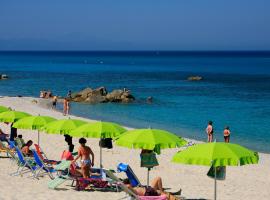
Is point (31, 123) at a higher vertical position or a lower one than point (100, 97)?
lower

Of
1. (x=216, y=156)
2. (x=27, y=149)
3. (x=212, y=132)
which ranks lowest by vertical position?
(x=27, y=149)

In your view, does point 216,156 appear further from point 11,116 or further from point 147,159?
point 11,116

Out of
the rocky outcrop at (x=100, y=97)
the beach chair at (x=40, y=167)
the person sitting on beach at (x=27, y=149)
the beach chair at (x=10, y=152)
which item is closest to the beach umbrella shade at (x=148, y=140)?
the beach chair at (x=40, y=167)

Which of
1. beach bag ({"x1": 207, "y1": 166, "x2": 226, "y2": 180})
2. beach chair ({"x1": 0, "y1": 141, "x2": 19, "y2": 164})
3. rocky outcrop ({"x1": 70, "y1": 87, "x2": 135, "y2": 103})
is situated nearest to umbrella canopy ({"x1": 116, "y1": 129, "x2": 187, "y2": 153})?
beach bag ({"x1": 207, "y1": 166, "x2": 226, "y2": 180})

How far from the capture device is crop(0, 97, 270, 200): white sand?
12641 mm

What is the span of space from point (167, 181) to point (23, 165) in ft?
14.3

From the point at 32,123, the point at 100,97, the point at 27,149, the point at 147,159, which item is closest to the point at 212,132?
the point at 32,123

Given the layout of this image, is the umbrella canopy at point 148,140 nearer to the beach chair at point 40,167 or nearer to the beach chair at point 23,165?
the beach chair at point 40,167

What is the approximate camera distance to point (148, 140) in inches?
469

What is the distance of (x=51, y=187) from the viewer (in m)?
13.0

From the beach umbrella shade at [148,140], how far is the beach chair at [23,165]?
3602 mm

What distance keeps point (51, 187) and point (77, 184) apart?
68 cm

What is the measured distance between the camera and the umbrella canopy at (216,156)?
9.94 metres

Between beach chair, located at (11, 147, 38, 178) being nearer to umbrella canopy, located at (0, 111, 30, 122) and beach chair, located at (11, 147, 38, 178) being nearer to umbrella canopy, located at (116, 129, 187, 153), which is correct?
umbrella canopy, located at (0, 111, 30, 122)
